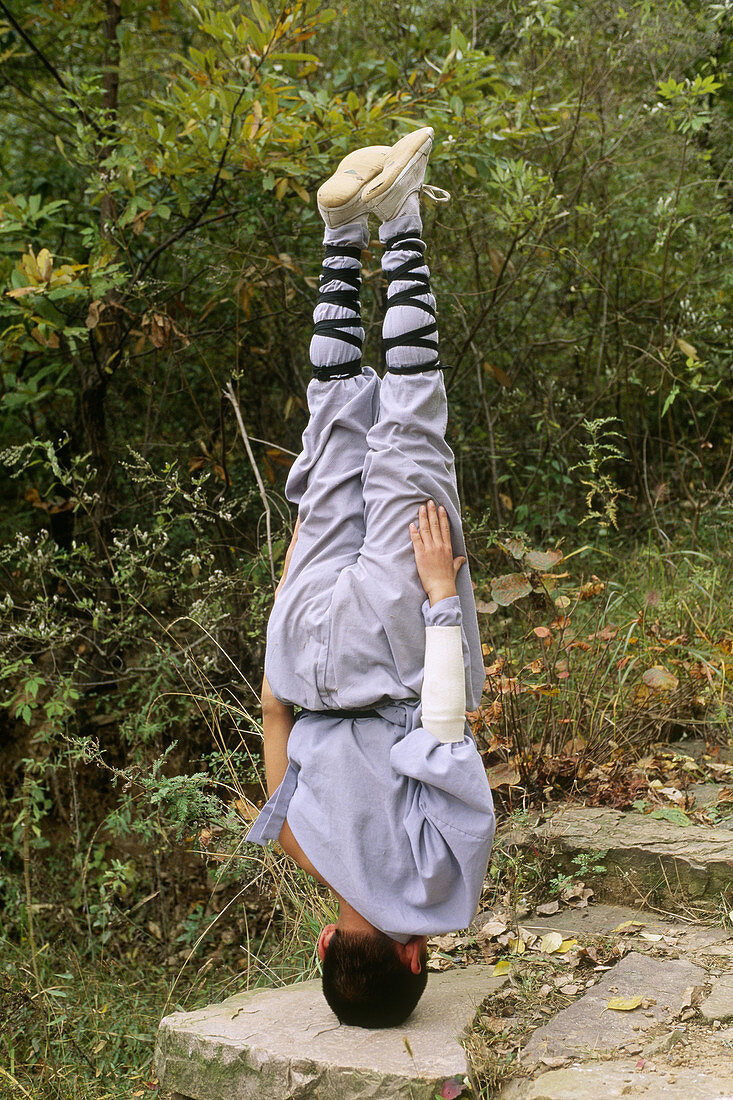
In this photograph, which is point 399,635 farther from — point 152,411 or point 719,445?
point 719,445

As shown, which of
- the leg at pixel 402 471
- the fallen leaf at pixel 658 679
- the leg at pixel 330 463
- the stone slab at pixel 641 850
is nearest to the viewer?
the leg at pixel 402 471

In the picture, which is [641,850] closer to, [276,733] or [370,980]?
[370,980]

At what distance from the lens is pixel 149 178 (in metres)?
3.83

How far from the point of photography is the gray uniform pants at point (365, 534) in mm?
1974

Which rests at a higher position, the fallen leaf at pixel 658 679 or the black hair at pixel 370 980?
the fallen leaf at pixel 658 679

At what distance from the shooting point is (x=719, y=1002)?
6.85 ft

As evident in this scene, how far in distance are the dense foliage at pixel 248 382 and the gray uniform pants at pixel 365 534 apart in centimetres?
90

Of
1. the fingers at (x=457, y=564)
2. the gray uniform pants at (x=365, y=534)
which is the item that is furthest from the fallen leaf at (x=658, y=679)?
the fingers at (x=457, y=564)

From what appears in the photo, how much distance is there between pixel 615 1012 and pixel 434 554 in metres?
1.10

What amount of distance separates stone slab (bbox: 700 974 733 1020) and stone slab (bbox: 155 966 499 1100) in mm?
496

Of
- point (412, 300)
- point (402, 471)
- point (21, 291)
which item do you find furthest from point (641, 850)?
point (21, 291)

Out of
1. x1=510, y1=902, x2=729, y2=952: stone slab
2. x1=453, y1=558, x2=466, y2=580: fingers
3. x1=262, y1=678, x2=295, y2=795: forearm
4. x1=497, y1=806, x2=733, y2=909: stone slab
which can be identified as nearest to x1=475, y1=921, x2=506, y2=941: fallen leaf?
x1=510, y1=902, x2=729, y2=952: stone slab

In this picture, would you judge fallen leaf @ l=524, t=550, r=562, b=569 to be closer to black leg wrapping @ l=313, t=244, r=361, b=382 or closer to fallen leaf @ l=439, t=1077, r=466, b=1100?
black leg wrapping @ l=313, t=244, r=361, b=382

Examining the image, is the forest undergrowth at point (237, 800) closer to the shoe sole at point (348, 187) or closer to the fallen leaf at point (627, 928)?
the fallen leaf at point (627, 928)
